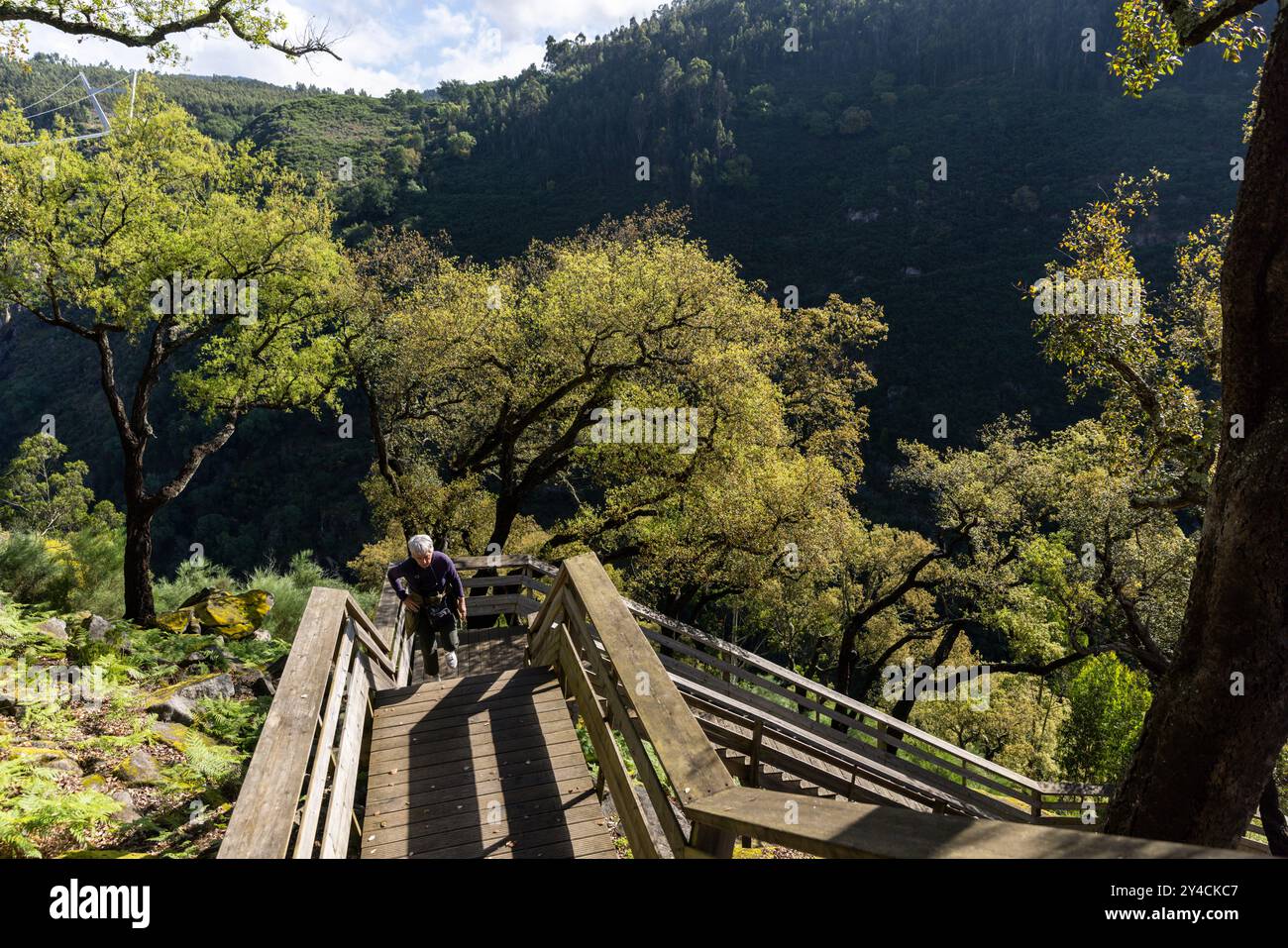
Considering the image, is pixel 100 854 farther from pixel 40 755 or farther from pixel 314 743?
pixel 40 755

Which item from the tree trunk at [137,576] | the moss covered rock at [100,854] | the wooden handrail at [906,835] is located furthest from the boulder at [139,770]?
the tree trunk at [137,576]

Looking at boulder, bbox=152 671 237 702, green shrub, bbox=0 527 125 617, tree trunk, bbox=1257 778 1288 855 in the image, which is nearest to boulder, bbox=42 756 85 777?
boulder, bbox=152 671 237 702

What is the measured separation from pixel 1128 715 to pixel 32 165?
101 feet

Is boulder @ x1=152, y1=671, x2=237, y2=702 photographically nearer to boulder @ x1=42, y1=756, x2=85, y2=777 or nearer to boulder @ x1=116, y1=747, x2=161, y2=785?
boulder @ x1=116, y1=747, x2=161, y2=785

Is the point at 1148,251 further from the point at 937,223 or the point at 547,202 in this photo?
the point at 547,202

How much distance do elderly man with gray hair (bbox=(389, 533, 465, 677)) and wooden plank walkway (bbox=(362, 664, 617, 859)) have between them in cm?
112

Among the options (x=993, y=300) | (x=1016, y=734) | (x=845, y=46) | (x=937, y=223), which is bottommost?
(x=1016, y=734)

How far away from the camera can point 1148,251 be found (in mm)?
66250

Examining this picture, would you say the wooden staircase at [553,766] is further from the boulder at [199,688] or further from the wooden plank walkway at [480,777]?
the boulder at [199,688]

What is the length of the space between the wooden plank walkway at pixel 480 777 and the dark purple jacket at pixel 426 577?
117 cm

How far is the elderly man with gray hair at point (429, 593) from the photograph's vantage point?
24.5 ft

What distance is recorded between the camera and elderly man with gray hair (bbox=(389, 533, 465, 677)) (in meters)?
7.47

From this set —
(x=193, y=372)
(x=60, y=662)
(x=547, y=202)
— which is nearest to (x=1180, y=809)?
(x=60, y=662)

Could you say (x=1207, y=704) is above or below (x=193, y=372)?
below
